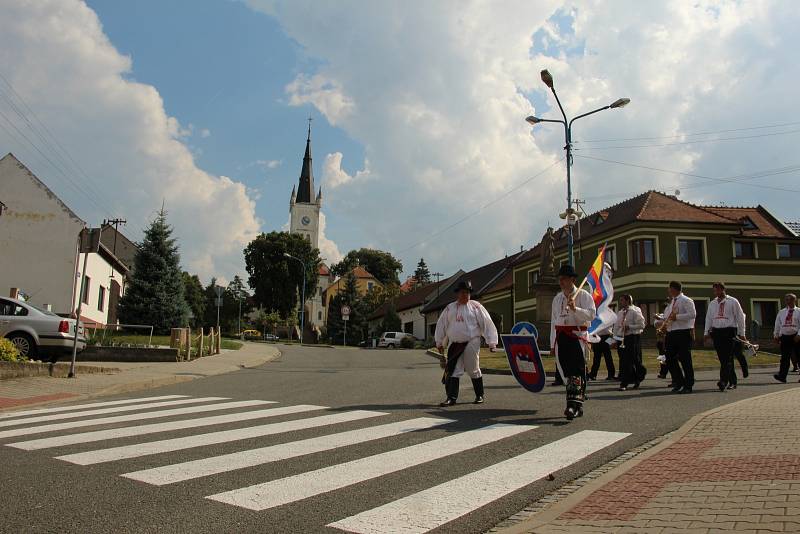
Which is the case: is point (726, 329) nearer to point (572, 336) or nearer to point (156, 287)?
point (572, 336)

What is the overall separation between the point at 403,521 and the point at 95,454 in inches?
134

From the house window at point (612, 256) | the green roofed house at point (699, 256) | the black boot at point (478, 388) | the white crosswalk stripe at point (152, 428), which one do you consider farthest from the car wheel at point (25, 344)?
the house window at point (612, 256)

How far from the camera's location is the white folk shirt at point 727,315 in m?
11.2

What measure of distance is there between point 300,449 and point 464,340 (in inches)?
147

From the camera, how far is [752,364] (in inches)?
760

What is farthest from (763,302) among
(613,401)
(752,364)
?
(613,401)

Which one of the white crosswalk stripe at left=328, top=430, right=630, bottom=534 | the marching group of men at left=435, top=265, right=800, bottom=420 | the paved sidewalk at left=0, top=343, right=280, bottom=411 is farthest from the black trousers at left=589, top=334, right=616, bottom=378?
the paved sidewalk at left=0, top=343, right=280, bottom=411

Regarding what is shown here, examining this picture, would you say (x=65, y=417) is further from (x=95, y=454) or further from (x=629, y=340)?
(x=629, y=340)

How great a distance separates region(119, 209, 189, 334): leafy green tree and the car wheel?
17.3 metres

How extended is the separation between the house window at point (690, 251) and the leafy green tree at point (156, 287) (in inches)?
1136

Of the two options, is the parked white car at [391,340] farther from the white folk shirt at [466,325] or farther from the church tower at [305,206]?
the church tower at [305,206]

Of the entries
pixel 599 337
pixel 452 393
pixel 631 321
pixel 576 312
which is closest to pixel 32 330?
pixel 452 393

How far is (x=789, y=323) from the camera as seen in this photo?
12.8 m

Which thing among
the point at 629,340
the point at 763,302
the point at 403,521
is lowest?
the point at 403,521
